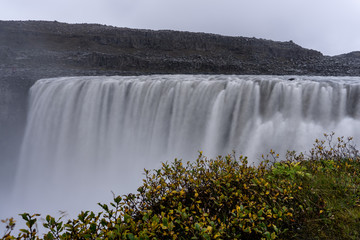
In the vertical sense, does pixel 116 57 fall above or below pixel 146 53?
below

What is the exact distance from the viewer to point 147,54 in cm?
3894

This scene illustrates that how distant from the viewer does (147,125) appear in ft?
41.6

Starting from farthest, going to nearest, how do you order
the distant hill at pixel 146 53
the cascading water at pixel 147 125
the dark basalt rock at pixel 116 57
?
the distant hill at pixel 146 53, the dark basalt rock at pixel 116 57, the cascading water at pixel 147 125

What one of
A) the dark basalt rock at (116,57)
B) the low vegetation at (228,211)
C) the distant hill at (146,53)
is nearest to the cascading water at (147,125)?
the dark basalt rock at (116,57)

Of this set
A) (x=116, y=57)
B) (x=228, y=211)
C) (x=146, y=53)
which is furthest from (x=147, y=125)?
(x=146, y=53)

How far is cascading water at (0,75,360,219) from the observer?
9117mm

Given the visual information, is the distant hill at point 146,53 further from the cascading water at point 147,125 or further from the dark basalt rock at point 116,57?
the cascading water at point 147,125

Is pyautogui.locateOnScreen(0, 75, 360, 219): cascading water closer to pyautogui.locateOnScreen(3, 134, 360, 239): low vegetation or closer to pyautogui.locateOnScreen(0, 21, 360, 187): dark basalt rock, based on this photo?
pyautogui.locateOnScreen(0, 21, 360, 187): dark basalt rock

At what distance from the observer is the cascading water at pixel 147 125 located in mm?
9117

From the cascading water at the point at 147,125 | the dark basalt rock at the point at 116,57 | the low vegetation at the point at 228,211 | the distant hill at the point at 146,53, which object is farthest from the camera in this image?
the distant hill at the point at 146,53

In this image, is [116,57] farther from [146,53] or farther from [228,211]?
[228,211]

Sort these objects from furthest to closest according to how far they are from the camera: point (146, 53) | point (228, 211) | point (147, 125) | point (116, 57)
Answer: point (146, 53) → point (116, 57) → point (147, 125) → point (228, 211)

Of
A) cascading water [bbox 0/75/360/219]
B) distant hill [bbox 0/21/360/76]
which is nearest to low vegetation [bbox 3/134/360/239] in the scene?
cascading water [bbox 0/75/360/219]

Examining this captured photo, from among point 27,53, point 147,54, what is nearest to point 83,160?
point 27,53
